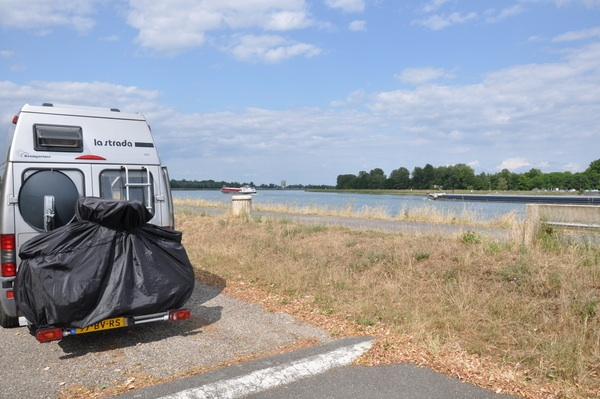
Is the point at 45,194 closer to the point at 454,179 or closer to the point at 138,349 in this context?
the point at 138,349

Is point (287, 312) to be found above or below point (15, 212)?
below

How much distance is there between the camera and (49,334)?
537 centimetres

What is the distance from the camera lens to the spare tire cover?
6301 millimetres

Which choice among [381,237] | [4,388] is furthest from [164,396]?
[381,237]

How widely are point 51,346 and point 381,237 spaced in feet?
25.9

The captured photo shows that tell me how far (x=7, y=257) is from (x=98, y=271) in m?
1.33

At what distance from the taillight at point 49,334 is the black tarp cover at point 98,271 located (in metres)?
0.08

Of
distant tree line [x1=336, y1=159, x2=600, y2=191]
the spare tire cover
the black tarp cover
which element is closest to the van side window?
the spare tire cover

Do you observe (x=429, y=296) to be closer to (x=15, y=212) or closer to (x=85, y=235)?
(x=85, y=235)

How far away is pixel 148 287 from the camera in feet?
19.9

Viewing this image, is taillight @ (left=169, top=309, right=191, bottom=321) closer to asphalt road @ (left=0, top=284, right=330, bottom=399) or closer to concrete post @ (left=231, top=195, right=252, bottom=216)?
asphalt road @ (left=0, top=284, right=330, bottom=399)

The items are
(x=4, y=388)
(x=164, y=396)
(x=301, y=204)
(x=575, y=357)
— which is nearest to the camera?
(x=164, y=396)

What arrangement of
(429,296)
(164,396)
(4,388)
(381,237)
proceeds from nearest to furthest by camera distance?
(164,396), (4,388), (429,296), (381,237)

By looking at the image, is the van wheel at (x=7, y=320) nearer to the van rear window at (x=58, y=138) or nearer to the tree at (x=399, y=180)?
the van rear window at (x=58, y=138)
